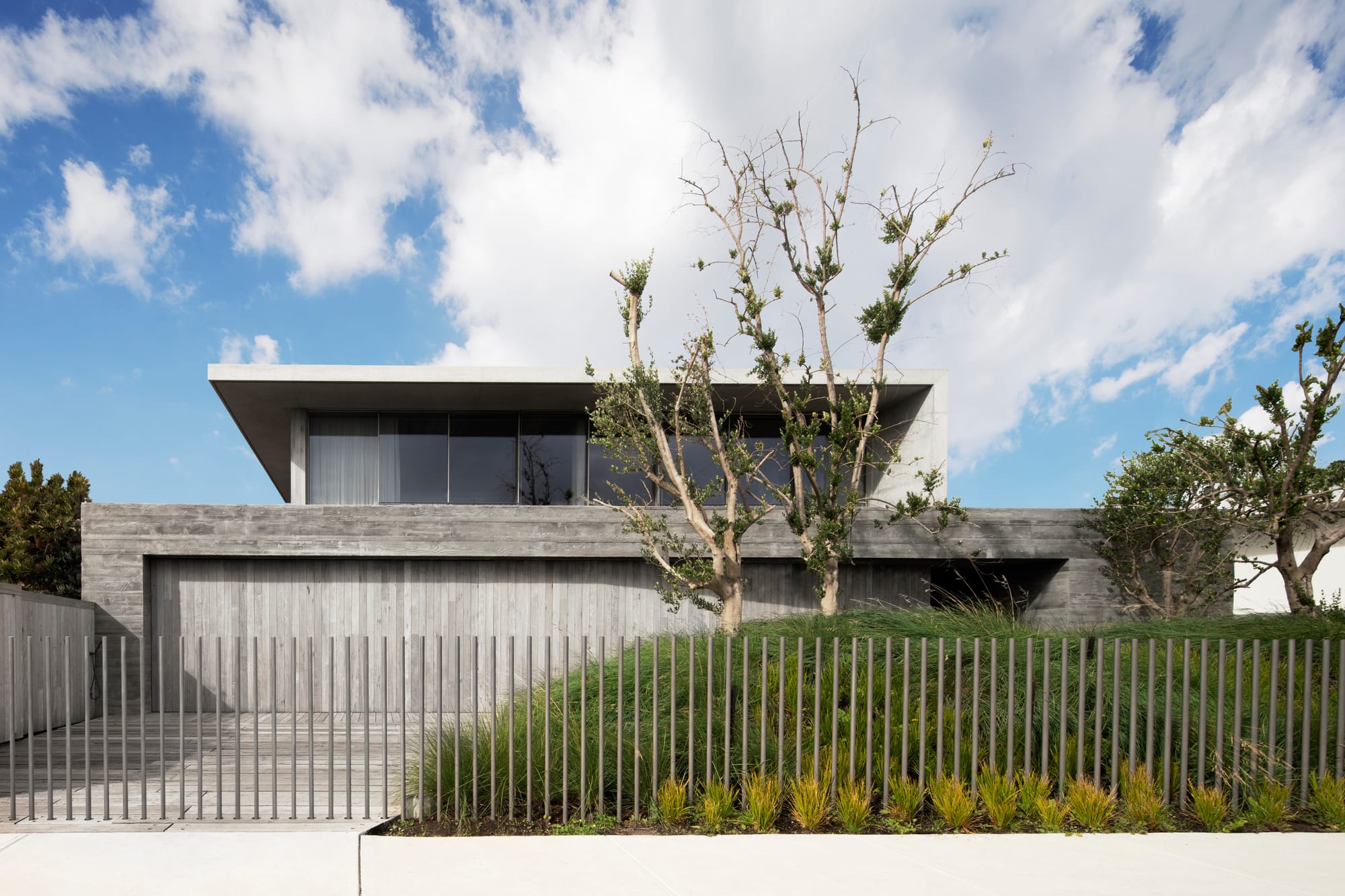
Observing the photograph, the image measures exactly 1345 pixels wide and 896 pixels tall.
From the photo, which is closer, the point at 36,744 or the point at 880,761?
the point at 880,761

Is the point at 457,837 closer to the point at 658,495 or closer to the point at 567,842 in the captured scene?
the point at 567,842

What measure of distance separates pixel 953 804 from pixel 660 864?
236 cm

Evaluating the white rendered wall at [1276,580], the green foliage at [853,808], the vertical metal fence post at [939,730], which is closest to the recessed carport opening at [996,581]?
the white rendered wall at [1276,580]

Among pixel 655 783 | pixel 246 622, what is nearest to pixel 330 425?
pixel 246 622

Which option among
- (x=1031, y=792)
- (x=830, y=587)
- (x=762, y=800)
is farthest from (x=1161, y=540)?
(x=762, y=800)

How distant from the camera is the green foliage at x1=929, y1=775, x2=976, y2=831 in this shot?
6.70 metres

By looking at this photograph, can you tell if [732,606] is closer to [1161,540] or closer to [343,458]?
[1161,540]

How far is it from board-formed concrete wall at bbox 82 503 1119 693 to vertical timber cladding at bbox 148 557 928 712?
0.03 meters

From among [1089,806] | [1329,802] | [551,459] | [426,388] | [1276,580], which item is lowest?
[1276,580]

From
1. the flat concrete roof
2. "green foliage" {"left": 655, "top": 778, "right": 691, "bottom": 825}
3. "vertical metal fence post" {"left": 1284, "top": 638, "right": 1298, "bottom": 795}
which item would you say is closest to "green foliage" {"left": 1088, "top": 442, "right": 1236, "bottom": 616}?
the flat concrete roof

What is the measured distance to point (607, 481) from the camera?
16312 millimetres

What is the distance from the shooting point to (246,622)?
13.8 meters

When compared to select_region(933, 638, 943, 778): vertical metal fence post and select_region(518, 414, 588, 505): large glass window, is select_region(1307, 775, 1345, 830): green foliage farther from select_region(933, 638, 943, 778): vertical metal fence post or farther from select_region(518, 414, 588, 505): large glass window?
select_region(518, 414, 588, 505): large glass window

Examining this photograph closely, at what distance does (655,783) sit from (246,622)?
9575mm
